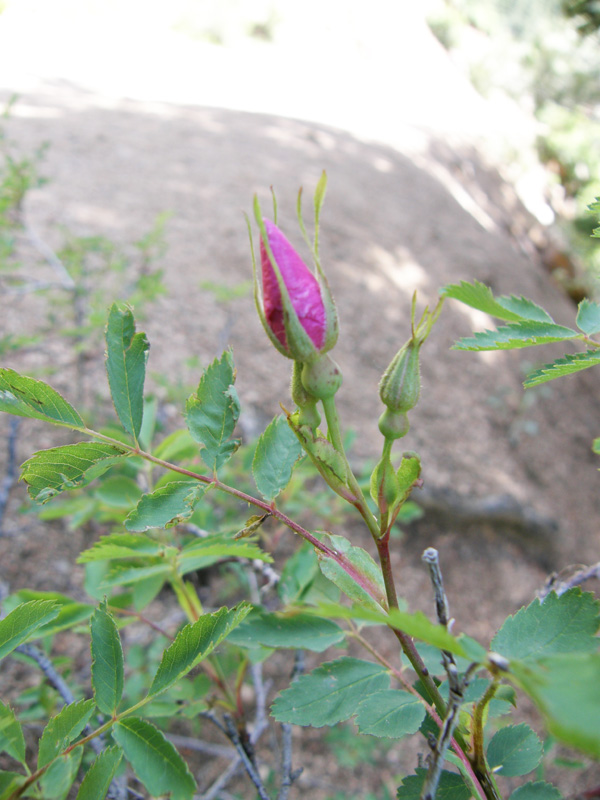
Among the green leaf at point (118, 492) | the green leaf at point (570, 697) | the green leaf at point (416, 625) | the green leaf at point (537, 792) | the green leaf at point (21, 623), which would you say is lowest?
the green leaf at point (118, 492)

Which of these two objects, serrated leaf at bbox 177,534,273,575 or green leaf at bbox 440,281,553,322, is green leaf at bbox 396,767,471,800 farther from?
green leaf at bbox 440,281,553,322

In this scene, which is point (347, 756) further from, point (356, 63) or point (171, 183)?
point (356, 63)

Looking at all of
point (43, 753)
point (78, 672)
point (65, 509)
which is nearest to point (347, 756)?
point (78, 672)

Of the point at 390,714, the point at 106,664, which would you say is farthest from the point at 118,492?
the point at 390,714

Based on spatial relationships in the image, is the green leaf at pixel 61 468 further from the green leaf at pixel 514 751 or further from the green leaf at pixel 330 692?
the green leaf at pixel 514 751

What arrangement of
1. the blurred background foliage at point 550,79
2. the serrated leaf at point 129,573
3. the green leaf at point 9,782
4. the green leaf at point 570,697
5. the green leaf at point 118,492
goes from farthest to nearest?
1. the blurred background foliage at point 550,79
2. the green leaf at point 118,492
3. the serrated leaf at point 129,573
4. the green leaf at point 9,782
5. the green leaf at point 570,697

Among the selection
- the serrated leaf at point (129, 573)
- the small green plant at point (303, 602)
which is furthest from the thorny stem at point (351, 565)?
the serrated leaf at point (129, 573)

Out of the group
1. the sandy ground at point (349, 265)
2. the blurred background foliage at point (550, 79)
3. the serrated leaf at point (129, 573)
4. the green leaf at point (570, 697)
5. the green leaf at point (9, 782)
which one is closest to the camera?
the green leaf at point (570, 697)
